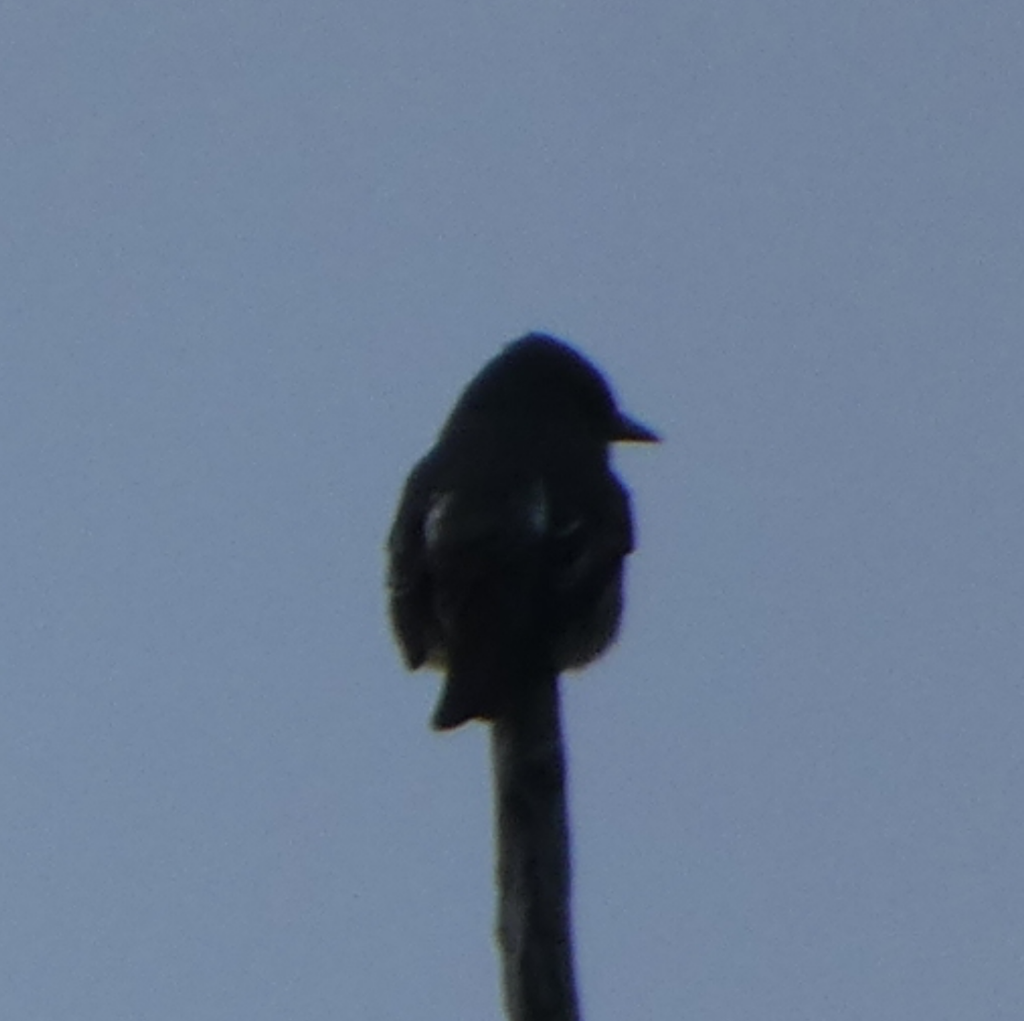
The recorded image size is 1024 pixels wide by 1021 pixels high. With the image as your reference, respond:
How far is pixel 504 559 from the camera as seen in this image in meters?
7.09

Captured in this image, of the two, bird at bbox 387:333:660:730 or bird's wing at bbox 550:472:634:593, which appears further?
bird's wing at bbox 550:472:634:593

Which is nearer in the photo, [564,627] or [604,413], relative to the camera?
[564,627]

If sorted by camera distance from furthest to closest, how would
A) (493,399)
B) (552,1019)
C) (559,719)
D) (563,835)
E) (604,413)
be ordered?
(604,413) → (493,399) → (559,719) → (563,835) → (552,1019)

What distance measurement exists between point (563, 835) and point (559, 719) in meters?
0.51

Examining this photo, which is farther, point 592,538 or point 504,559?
point 592,538

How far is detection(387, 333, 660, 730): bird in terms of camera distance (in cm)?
698

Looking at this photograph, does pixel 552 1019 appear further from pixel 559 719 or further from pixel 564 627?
pixel 564 627

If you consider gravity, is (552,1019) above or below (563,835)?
below

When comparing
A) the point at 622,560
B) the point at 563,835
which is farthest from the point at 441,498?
the point at 563,835

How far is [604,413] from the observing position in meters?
9.41

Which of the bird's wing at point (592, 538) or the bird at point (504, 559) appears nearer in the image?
the bird at point (504, 559)

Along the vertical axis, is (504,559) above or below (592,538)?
below

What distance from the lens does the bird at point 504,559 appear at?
22.9 ft

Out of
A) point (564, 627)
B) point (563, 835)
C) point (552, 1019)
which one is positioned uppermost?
point (564, 627)
